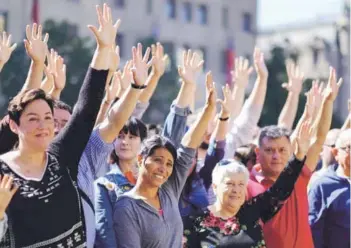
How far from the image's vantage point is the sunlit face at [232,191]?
6.00 meters

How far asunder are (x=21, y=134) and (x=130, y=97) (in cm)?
68

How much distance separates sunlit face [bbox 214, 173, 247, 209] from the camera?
19.7 feet

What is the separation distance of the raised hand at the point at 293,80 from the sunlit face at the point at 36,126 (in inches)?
162

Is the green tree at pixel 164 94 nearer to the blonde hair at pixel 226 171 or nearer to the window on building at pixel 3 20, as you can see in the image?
the window on building at pixel 3 20

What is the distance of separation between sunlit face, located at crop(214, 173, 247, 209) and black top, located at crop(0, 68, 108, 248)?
1.32 m

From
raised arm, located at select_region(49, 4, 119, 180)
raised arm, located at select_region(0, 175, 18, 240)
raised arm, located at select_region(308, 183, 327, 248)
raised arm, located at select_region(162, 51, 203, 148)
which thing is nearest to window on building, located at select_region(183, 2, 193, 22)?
raised arm, located at select_region(308, 183, 327, 248)

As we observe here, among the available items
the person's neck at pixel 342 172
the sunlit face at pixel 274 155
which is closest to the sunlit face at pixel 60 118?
the sunlit face at pixel 274 155

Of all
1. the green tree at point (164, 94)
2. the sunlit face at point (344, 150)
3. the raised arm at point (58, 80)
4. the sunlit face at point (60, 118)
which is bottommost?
the green tree at point (164, 94)

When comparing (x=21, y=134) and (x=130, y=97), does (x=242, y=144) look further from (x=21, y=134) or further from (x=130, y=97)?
(x=21, y=134)

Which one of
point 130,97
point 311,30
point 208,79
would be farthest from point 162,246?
point 311,30

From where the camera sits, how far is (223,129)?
6613 millimetres

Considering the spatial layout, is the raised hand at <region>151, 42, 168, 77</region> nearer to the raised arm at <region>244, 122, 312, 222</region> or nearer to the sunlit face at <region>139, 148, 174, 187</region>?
the raised arm at <region>244, 122, 312, 222</region>

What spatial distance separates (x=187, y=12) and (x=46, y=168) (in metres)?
47.9

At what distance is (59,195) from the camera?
4.68 metres
